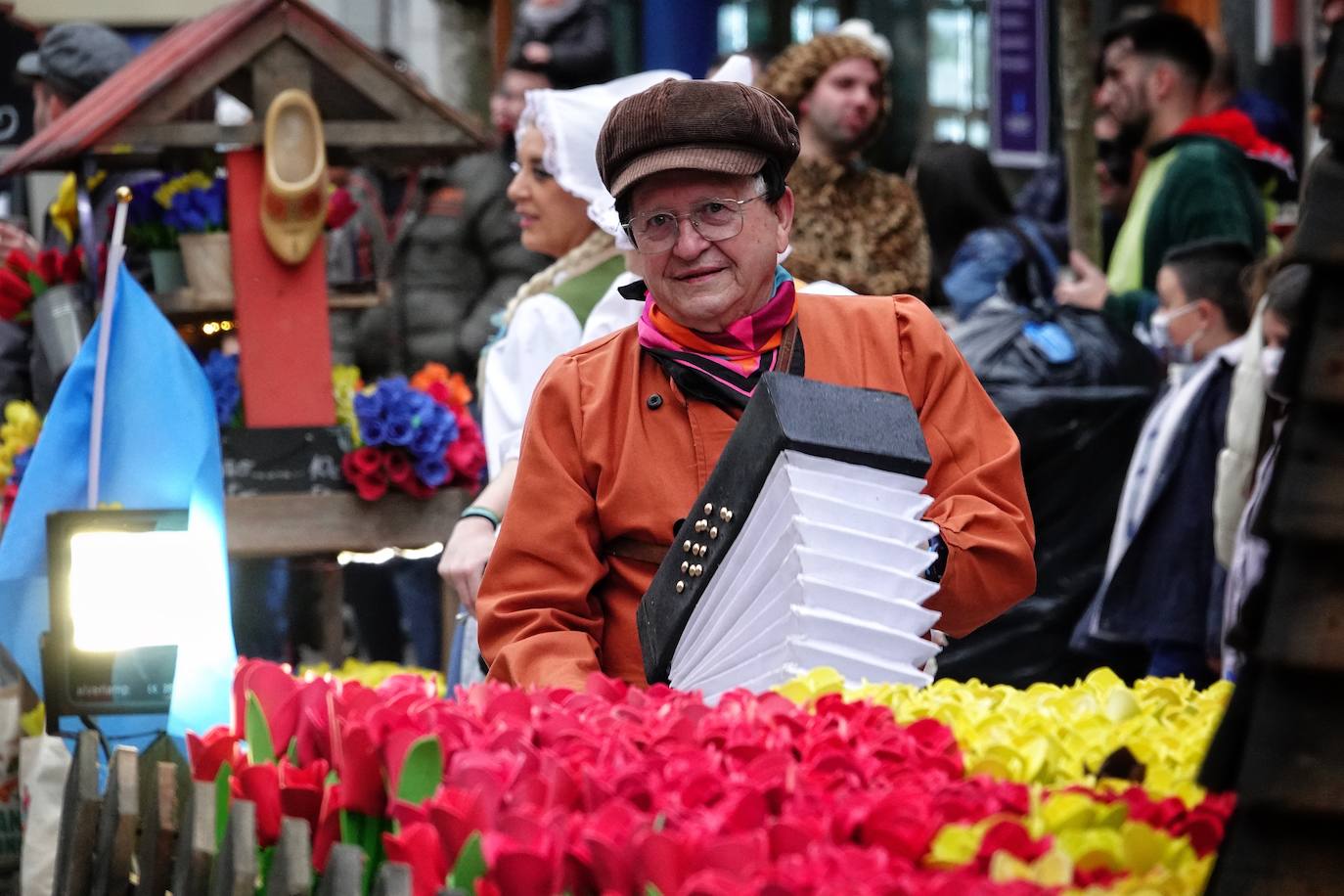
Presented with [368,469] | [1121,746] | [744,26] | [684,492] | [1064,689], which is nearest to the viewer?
[1121,746]

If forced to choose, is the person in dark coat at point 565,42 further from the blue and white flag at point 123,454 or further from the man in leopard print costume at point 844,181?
the blue and white flag at point 123,454

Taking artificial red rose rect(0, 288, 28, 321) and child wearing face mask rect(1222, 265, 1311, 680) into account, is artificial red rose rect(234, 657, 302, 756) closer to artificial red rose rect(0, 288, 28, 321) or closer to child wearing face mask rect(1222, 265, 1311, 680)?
child wearing face mask rect(1222, 265, 1311, 680)

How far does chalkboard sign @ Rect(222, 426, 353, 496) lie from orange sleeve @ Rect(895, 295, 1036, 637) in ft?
10.8

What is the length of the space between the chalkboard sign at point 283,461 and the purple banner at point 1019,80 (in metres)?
7.02

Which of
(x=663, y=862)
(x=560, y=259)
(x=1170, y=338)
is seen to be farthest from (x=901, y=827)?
(x=1170, y=338)

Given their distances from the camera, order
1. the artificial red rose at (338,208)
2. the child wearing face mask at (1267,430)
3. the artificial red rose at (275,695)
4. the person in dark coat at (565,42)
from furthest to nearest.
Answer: the person in dark coat at (565,42) < the artificial red rose at (338,208) < the child wearing face mask at (1267,430) < the artificial red rose at (275,695)

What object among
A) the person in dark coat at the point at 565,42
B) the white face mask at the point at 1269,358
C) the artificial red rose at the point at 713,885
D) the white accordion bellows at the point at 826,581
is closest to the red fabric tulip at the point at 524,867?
the artificial red rose at the point at 713,885

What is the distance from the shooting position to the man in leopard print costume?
707cm

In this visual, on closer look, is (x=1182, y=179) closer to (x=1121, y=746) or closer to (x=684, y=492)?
(x=684, y=492)

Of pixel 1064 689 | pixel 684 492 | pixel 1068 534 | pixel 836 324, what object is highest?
pixel 836 324

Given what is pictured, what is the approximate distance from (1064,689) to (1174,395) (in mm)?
3718

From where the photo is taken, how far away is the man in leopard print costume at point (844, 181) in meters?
7.07

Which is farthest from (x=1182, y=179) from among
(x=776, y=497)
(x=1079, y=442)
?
(x=776, y=497)

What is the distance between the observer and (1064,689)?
3053mm
